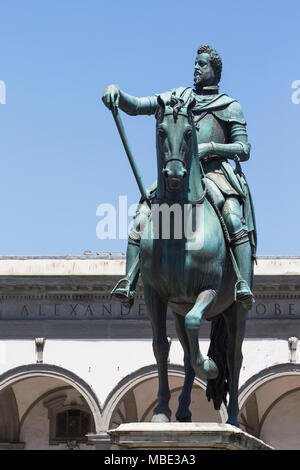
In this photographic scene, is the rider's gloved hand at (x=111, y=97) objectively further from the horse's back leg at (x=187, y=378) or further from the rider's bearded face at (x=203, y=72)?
the horse's back leg at (x=187, y=378)

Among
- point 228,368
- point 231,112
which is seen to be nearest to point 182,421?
point 228,368

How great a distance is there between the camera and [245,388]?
119 ft

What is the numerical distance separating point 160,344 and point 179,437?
1.24 metres

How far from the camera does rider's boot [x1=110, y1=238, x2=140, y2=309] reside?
11.7 meters

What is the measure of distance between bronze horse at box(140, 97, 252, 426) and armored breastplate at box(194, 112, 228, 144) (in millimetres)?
692

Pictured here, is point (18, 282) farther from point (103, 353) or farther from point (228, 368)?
point (228, 368)

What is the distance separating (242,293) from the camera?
37.5 feet

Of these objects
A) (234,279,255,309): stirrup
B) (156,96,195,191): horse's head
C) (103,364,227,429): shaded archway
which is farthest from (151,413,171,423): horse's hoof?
(103,364,227,429): shaded archway

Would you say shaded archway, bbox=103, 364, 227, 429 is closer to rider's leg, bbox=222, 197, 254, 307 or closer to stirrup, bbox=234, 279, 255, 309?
rider's leg, bbox=222, 197, 254, 307

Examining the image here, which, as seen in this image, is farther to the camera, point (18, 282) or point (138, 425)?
point (18, 282)

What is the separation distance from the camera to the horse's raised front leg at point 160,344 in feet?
38.1

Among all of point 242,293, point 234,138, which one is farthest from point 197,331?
point 234,138

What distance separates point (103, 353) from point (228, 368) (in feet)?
83.2

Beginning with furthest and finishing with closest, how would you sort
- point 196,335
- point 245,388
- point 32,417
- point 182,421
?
point 32,417 → point 245,388 → point 182,421 → point 196,335
